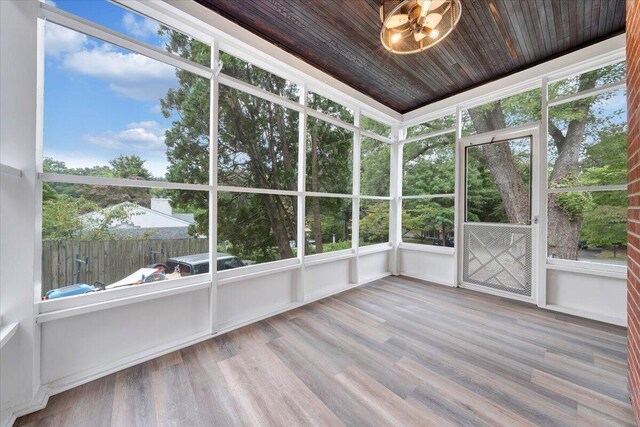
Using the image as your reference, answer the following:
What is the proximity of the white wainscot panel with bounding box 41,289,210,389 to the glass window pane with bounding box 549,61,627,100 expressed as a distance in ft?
16.4

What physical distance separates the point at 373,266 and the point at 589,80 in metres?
3.83

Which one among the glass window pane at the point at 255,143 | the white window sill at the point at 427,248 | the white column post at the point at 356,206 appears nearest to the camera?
the glass window pane at the point at 255,143

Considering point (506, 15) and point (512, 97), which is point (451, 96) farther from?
point (506, 15)

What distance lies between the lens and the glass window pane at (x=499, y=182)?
3.52 m

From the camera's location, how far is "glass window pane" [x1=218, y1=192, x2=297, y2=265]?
104 inches

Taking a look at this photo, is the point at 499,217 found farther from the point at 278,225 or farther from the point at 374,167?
the point at 278,225

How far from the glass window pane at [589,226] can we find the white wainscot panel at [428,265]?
134 cm

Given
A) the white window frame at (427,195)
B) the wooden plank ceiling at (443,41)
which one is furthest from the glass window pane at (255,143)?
the white window frame at (427,195)

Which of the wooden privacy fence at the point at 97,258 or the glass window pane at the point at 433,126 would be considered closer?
the wooden privacy fence at the point at 97,258

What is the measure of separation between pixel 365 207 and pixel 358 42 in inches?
96.1

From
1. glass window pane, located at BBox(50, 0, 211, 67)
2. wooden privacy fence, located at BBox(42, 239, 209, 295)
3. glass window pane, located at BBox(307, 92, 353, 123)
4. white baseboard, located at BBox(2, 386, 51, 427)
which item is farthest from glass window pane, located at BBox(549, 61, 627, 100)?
white baseboard, located at BBox(2, 386, 51, 427)

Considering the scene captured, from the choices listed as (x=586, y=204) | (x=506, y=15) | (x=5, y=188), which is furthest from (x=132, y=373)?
(x=586, y=204)

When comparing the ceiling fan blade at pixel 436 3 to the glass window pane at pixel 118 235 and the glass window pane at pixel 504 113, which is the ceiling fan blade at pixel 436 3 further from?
the glass window pane at pixel 504 113

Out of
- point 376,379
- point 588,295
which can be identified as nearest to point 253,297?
point 376,379
